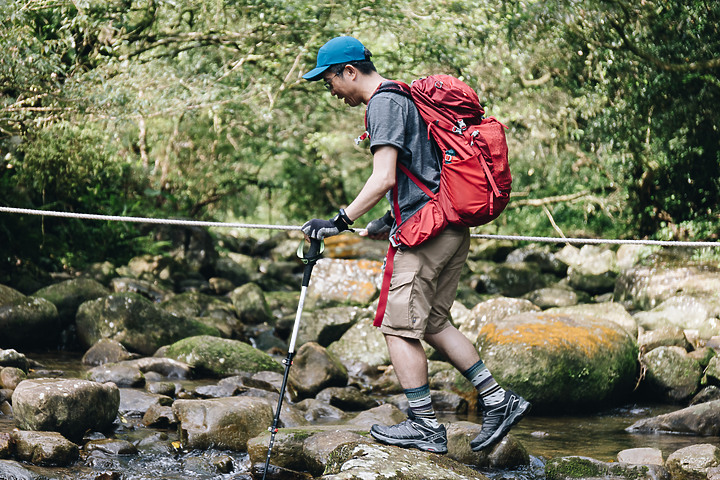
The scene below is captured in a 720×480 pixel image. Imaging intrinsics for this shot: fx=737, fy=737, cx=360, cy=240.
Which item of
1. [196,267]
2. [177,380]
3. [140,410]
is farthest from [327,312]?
[196,267]

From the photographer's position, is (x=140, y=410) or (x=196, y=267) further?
(x=196, y=267)

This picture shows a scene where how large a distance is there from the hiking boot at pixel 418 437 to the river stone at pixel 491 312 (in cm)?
529

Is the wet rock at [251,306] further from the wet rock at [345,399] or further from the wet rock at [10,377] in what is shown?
the wet rock at [10,377]

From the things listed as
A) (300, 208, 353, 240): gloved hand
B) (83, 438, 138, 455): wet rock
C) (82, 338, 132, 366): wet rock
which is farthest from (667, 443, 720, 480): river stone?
(82, 338, 132, 366): wet rock

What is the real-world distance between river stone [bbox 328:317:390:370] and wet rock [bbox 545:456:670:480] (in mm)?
4302

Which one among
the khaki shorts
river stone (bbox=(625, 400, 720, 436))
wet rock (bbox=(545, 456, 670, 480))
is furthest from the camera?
river stone (bbox=(625, 400, 720, 436))

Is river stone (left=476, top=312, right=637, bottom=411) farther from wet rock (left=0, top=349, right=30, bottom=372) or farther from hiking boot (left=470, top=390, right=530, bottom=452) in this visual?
wet rock (left=0, top=349, right=30, bottom=372)

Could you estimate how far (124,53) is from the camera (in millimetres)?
11312

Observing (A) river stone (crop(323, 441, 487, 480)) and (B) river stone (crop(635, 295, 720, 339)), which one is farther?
(B) river stone (crop(635, 295, 720, 339))

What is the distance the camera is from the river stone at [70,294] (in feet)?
31.7

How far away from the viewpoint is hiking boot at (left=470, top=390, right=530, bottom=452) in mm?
4137

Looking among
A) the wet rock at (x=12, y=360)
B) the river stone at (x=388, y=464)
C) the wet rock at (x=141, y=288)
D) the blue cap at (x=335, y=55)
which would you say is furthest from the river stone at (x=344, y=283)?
the blue cap at (x=335, y=55)

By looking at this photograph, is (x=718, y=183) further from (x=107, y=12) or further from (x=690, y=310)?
(x=107, y=12)

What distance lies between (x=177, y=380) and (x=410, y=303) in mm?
4745
